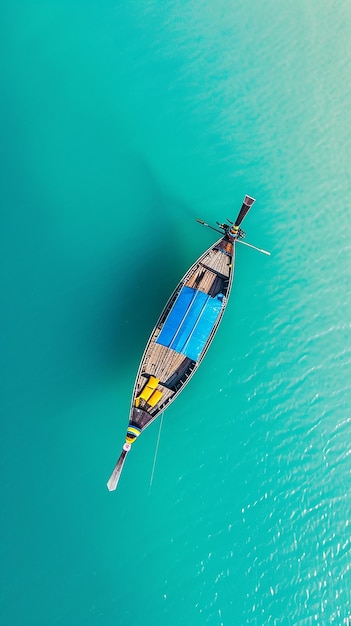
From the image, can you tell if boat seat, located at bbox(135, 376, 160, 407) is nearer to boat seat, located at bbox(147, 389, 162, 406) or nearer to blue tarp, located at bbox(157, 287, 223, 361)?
boat seat, located at bbox(147, 389, 162, 406)

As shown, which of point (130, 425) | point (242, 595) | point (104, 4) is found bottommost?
point (242, 595)

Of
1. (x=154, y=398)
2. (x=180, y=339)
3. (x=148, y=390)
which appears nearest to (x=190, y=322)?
(x=180, y=339)

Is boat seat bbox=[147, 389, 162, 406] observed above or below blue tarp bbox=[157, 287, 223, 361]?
below

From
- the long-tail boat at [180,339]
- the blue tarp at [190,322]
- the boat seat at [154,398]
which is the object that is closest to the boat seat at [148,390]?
the long-tail boat at [180,339]

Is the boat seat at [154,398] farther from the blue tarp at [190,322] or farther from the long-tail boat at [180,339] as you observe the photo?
the blue tarp at [190,322]

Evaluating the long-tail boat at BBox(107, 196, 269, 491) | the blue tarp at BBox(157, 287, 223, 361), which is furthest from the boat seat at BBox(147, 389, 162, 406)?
the blue tarp at BBox(157, 287, 223, 361)

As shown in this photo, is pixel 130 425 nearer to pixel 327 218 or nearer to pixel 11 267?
pixel 11 267

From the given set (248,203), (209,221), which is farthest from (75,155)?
(248,203)
